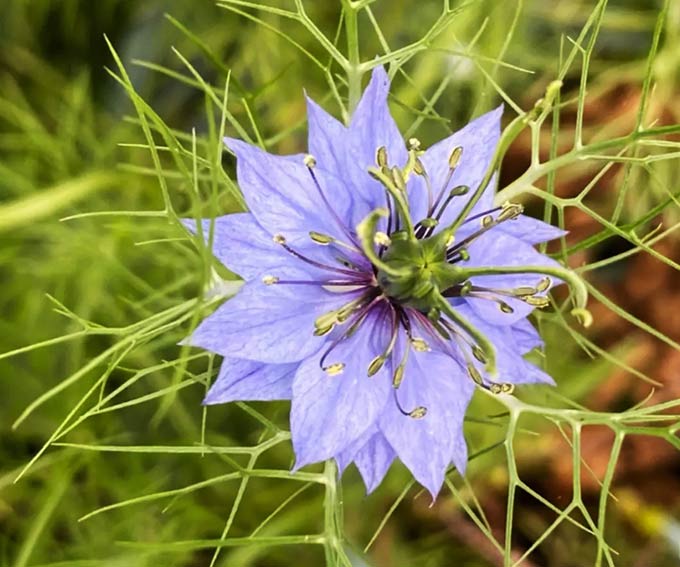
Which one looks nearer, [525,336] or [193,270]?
[525,336]

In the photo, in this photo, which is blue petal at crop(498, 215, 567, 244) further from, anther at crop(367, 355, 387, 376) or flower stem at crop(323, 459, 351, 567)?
flower stem at crop(323, 459, 351, 567)

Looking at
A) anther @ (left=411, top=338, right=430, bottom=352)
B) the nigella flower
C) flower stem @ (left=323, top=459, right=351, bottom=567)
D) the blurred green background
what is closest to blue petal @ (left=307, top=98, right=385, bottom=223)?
the nigella flower

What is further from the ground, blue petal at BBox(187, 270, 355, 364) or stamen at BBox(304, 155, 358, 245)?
stamen at BBox(304, 155, 358, 245)

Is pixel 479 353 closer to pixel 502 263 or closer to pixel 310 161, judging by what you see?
pixel 502 263

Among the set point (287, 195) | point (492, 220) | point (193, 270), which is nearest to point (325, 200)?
point (287, 195)

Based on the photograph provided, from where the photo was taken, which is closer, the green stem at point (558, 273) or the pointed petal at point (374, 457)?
the green stem at point (558, 273)

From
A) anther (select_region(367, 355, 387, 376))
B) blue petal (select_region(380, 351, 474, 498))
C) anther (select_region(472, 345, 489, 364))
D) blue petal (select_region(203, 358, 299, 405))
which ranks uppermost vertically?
anther (select_region(472, 345, 489, 364))

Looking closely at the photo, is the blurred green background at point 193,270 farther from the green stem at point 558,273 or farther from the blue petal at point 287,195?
the green stem at point 558,273

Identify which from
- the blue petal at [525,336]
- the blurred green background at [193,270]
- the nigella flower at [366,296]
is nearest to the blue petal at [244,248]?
the nigella flower at [366,296]

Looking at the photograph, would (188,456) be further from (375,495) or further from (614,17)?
(614,17)
